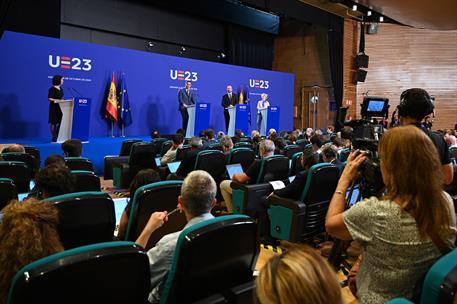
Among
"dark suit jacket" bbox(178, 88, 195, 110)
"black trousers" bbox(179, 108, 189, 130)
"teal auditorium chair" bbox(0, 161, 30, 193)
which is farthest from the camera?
"dark suit jacket" bbox(178, 88, 195, 110)

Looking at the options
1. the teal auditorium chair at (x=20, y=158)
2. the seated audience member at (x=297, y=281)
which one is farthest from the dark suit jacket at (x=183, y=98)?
the seated audience member at (x=297, y=281)

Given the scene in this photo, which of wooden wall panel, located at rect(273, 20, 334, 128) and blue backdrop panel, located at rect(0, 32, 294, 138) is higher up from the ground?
wooden wall panel, located at rect(273, 20, 334, 128)

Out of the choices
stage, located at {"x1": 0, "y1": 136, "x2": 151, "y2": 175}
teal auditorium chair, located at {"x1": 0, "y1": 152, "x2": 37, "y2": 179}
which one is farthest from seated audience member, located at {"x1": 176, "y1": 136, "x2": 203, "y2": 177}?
A: stage, located at {"x1": 0, "y1": 136, "x2": 151, "y2": 175}

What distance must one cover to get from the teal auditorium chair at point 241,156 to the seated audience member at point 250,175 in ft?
1.10

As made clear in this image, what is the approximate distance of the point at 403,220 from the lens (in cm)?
151

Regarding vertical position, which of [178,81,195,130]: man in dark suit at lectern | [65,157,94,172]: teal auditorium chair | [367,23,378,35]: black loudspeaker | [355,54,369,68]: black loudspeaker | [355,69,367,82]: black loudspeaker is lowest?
[65,157,94,172]: teal auditorium chair

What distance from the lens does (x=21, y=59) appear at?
8.96 meters

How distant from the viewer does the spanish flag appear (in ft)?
34.3

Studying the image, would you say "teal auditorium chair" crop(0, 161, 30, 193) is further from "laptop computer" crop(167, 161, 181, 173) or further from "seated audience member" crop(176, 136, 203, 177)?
"seated audience member" crop(176, 136, 203, 177)

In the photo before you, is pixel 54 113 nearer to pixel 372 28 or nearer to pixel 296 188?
pixel 296 188

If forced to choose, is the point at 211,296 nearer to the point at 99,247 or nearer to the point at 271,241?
the point at 99,247

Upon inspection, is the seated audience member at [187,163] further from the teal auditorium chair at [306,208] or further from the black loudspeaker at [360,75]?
the black loudspeaker at [360,75]

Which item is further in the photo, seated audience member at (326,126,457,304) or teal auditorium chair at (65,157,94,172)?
teal auditorium chair at (65,157,94,172)

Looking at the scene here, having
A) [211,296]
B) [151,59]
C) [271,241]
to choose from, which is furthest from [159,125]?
[211,296]
